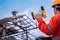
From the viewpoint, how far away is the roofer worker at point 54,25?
3396mm

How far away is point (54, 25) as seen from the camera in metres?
3.38

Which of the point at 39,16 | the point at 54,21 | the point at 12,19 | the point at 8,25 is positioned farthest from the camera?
the point at 8,25

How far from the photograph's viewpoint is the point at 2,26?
15180 millimetres

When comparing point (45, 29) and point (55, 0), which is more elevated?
point (55, 0)

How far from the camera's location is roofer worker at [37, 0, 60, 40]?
3.40m

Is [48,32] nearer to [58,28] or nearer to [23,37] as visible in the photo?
[58,28]

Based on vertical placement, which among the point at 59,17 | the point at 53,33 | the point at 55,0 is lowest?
the point at 53,33

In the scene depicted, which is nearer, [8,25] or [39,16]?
[39,16]

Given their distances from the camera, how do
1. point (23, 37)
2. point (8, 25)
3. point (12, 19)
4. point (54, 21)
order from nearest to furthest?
point (54, 21)
point (12, 19)
point (8, 25)
point (23, 37)

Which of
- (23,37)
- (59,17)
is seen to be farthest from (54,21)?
(23,37)

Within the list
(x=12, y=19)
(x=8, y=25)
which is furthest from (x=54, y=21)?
(x=8, y=25)

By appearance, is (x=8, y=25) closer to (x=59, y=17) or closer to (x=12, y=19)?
(x=12, y=19)

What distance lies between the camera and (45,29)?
11.2ft

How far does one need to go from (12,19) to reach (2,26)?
1.28m
